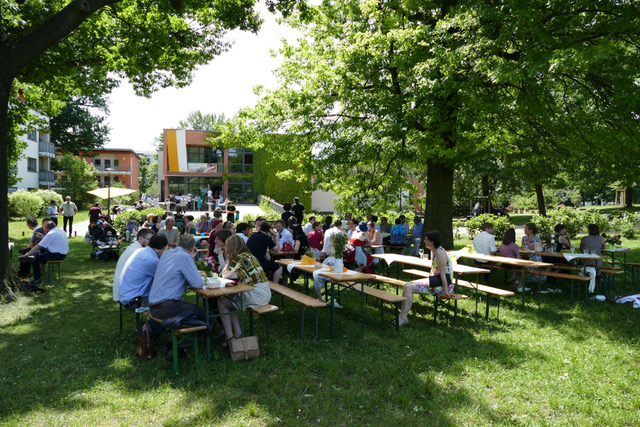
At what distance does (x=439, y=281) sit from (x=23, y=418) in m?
5.37

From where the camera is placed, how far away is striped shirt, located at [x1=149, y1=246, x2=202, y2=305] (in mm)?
5000

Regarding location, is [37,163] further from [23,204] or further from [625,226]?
[625,226]

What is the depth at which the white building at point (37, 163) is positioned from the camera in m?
35.4

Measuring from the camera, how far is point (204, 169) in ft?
146

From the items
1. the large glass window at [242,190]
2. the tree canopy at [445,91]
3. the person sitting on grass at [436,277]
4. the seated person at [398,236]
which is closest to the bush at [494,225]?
the tree canopy at [445,91]

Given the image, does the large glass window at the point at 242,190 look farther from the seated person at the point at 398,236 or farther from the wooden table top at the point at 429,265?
the wooden table top at the point at 429,265

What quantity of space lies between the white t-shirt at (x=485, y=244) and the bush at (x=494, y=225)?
9.51 m

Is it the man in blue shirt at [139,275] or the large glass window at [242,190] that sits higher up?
the large glass window at [242,190]

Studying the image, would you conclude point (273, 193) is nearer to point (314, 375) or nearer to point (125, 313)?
point (125, 313)

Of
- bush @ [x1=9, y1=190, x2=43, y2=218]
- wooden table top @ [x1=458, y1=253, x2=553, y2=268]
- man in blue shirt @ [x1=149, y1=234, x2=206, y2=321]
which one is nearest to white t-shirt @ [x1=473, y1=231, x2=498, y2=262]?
wooden table top @ [x1=458, y1=253, x2=553, y2=268]

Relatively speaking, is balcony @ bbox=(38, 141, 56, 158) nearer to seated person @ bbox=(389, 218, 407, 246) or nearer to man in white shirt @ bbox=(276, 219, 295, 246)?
man in white shirt @ bbox=(276, 219, 295, 246)

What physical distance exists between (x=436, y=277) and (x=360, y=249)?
3.19 m

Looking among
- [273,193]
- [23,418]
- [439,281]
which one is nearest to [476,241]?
[439,281]

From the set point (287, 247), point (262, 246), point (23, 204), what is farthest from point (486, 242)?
point (23, 204)
